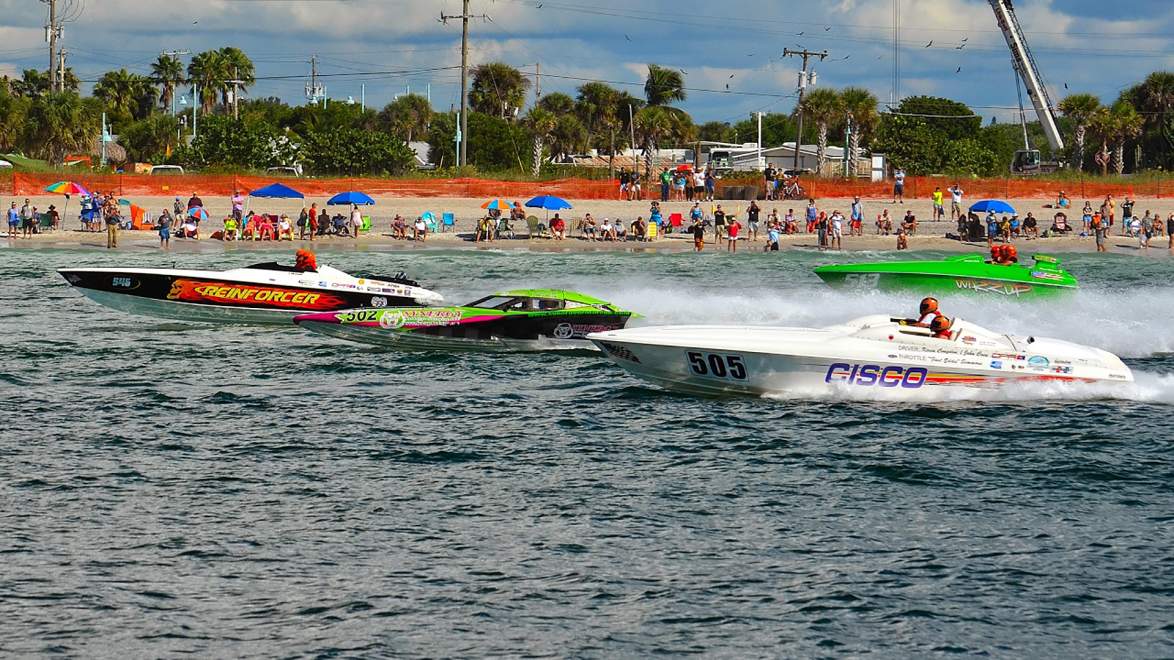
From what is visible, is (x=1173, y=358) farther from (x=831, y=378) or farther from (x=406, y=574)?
(x=406, y=574)

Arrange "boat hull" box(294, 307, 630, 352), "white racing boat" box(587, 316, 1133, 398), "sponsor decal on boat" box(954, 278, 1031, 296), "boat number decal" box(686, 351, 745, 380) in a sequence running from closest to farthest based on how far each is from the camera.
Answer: "white racing boat" box(587, 316, 1133, 398) < "boat number decal" box(686, 351, 745, 380) < "boat hull" box(294, 307, 630, 352) < "sponsor decal on boat" box(954, 278, 1031, 296)

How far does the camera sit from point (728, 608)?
13.3 meters

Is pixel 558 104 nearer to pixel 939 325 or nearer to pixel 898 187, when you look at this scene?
pixel 898 187

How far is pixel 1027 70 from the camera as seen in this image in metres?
102

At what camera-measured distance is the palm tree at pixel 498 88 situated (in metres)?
107

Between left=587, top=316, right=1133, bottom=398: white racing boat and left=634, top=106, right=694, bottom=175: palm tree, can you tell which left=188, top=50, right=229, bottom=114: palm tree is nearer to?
left=634, top=106, right=694, bottom=175: palm tree

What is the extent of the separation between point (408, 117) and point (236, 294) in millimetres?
98784

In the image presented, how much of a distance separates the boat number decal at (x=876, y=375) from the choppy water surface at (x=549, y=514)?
46 cm

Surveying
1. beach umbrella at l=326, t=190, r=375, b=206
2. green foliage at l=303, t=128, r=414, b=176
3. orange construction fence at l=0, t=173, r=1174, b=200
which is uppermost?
green foliage at l=303, t=128, r=414, b=176

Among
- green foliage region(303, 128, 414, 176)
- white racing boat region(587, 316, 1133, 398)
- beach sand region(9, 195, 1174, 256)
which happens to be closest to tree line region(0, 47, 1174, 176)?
green foliage region(303, 128, 414, 176)

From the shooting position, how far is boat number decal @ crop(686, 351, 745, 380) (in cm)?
2167

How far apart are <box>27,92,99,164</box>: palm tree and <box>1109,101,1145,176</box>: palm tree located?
64729 mm

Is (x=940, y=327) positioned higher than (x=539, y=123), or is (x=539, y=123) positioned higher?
(x=539, y=123)

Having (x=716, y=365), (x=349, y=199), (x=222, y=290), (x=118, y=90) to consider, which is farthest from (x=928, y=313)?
(x=118, y=90)
